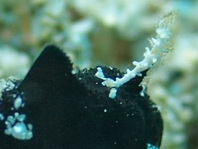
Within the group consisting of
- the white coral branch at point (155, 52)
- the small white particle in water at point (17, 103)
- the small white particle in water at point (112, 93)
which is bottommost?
the small white particle in water at point (17, 103)

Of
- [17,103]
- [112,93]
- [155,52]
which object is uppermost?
[155,52]

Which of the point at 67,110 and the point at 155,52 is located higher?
the point at 155,52

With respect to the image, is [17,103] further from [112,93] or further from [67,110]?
[112,93]

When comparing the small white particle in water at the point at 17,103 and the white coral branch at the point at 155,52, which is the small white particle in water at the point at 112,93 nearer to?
the white coral branch at the point at 155,52

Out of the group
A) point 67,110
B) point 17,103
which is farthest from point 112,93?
point 17,103

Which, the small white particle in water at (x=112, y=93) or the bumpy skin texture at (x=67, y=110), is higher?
the small white particle in water at (x=112, y=93)

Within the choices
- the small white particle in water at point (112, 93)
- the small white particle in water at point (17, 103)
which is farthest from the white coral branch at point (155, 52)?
the small white particle in water at point (17, 103)

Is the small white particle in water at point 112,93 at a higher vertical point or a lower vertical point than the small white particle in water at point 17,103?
higher

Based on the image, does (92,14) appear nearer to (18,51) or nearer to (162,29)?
(18,51)
